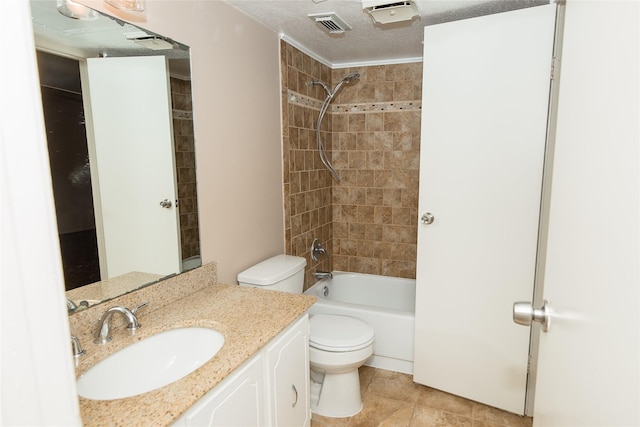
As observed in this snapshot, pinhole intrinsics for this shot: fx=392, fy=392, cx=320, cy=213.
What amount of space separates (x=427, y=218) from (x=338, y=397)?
1149 mm

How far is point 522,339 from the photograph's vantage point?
6.98 ft

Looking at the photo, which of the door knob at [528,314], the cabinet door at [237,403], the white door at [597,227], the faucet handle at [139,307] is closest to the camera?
the white door at [597,227]

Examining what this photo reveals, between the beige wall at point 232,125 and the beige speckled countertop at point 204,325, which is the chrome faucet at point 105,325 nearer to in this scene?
the beige speckled countertop at point 204,325

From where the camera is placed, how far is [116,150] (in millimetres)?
1480

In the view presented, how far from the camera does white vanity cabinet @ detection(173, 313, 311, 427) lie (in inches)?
45.9

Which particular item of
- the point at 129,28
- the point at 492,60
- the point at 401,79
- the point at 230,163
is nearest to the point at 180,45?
the point at 129,28

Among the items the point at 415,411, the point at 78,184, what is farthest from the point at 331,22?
the point at 415,411

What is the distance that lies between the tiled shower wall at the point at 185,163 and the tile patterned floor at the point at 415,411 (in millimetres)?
1237

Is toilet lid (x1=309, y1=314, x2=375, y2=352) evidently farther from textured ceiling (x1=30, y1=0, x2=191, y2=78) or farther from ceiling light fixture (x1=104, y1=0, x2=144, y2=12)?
ceiling light fixture (x1=104, y1=0, x2=144, y2=12)

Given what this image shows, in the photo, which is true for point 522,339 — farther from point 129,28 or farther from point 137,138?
point 129,28

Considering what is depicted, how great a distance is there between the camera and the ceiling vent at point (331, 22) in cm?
215

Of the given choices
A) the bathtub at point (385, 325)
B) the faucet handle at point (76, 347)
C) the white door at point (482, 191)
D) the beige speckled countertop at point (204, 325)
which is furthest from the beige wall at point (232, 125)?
the white door at point (482, 191)

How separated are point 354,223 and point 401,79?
4.18ft

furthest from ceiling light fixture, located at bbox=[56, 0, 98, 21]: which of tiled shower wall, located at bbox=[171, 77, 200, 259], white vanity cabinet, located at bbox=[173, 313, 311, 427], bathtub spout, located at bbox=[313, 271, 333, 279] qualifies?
bathtub spout, located at bbox=[313, 271, 333, 279]
